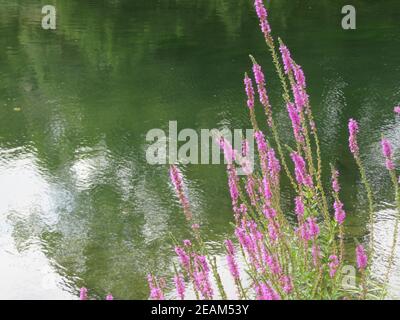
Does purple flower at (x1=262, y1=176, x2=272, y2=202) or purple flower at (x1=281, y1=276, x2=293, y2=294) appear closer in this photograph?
purple flower at (x1=281, y1=276, x2=293, y2=294)

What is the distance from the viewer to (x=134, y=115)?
8.28 m

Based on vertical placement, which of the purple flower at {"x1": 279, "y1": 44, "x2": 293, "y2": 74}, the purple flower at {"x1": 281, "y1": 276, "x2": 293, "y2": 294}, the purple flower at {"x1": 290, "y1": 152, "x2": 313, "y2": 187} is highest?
the purple flower at {"x1": 279, "y1": 44, "x2": 293, "y2": 74}

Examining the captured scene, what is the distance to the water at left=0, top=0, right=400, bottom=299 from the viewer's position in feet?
16.8

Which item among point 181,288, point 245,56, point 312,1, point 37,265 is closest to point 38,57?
point 245,56

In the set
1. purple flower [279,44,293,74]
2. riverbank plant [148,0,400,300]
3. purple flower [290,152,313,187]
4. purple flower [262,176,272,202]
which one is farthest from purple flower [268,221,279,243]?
purple flower [279,44,293,74]

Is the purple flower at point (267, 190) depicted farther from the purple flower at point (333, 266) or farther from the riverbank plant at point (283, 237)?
the purple flower at point (333, 266)

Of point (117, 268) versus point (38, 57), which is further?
point (38, 57)

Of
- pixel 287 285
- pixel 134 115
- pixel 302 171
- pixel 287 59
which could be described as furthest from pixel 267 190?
pixel 134 115

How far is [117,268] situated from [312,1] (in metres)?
12.9

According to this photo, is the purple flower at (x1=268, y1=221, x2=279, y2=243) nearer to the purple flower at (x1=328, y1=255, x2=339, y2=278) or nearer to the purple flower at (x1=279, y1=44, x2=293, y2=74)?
the purple flower at (x1=328, y1=255, x2=339, y2=278)

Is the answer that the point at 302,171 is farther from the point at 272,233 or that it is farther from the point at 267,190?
the point at 272,233

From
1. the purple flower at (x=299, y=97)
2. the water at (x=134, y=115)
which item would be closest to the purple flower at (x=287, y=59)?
the purple flower at (x=299, y=97)

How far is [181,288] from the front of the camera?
8.86 ft
